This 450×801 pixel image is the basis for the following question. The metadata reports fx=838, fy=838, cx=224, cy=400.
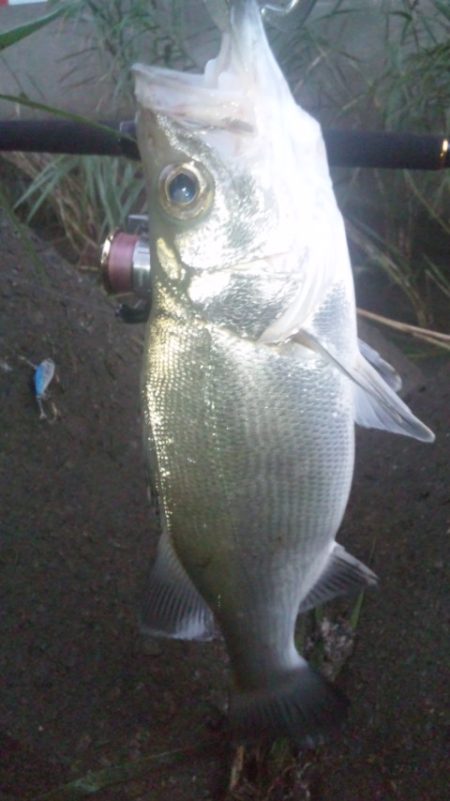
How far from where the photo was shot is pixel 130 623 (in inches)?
89.3

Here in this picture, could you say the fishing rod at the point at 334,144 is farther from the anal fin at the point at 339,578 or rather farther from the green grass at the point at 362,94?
the green grass at the point at 362,94

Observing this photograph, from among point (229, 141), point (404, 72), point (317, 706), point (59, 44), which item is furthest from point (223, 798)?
point (59, 44)

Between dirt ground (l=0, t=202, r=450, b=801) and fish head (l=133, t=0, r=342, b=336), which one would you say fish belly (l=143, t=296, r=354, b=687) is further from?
dirt ground (l=0, t=202, r=450, b=801)

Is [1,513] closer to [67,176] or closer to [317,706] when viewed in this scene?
[317,706]

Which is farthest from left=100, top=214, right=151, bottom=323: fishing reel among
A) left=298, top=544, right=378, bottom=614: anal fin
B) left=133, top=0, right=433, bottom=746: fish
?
left=298, top=544, right=378, bottom=614: anal fin

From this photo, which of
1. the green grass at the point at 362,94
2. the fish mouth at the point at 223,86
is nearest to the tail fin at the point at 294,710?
the fish mouth at the point at 223,86

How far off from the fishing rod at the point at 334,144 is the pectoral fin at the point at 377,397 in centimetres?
Result: 40

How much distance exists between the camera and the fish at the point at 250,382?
129 cm

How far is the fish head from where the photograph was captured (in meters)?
1.20

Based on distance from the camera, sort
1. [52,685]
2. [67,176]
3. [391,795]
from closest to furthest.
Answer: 1. [391,795]
2. [52,685]
3. [67,176]

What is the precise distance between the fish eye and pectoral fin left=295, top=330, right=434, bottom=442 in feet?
0.84

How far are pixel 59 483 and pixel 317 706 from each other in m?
1.28

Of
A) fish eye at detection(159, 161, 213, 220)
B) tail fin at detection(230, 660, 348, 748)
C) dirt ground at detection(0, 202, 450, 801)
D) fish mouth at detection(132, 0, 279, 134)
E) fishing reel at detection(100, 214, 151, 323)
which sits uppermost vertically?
fish mouth at detection(132, 0, 279, 134)

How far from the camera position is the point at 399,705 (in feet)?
6.69
